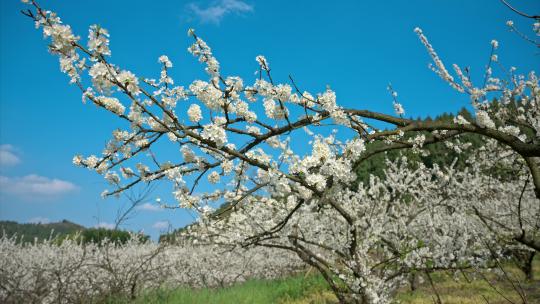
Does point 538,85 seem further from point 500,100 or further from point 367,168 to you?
point 367,168

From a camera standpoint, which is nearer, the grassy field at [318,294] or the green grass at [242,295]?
the green grass at [242,295]

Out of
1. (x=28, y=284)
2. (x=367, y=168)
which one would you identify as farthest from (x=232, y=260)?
(x=367, y=168)

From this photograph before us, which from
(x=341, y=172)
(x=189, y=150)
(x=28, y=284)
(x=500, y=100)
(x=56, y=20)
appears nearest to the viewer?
(x=56, y=20)

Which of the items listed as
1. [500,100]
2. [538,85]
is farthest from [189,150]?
[538,85]

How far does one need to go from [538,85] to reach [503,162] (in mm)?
1882

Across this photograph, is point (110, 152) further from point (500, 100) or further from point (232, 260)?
point (232, 260)

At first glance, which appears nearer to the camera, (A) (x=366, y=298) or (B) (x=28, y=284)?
(A) (x=366, y=298)

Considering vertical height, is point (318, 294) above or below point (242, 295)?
Answer: above

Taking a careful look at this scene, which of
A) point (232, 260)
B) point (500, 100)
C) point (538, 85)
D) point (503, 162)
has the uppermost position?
point (538, 85)

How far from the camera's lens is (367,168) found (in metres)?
51.2

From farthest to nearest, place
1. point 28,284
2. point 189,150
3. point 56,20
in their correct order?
1. point 28,284
2. point 189,150
3. point 56,20

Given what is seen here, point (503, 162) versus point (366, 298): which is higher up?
point (503, 162)

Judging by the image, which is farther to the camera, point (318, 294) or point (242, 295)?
point (318, 294)

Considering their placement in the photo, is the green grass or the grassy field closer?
the green grass
